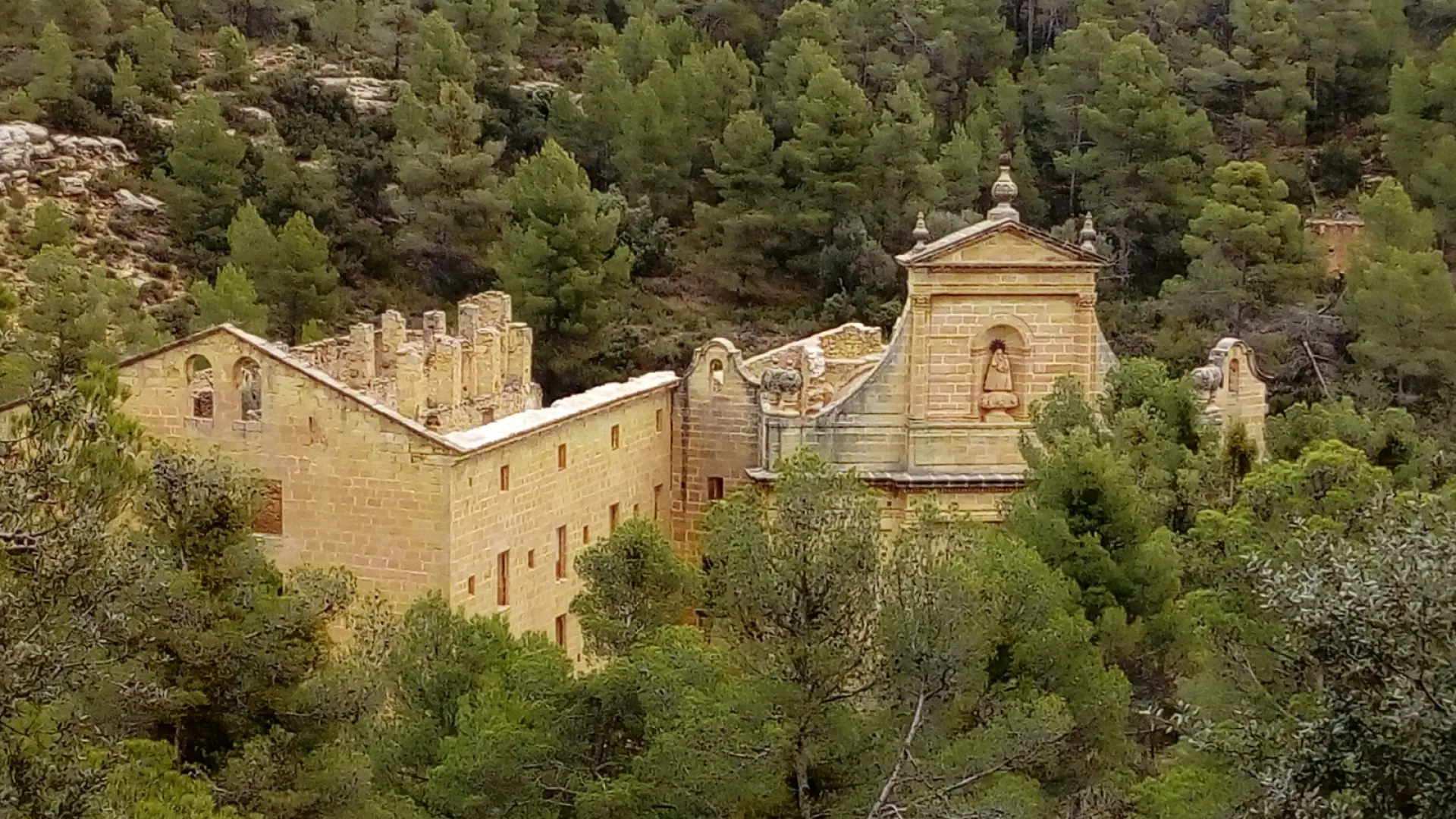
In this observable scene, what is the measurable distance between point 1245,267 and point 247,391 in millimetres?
28398

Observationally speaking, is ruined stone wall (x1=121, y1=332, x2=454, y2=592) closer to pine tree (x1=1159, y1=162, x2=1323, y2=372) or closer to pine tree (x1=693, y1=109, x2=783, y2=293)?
pine tree (x1=1159, y1=162, x2=1323, y2=372)

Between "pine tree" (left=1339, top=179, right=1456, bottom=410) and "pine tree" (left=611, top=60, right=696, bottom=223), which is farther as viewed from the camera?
"pine tree" (left=611, top=60, right=696, bottom=223)

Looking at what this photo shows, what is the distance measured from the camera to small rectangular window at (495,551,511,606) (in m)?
22.0

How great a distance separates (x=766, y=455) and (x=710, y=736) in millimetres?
11262

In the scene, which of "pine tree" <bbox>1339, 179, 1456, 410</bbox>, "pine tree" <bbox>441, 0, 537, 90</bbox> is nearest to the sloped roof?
"pine tree" <bbox>1339, 179, 1456, 410</bbox>

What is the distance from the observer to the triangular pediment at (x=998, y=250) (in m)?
23.7

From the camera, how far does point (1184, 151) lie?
163ft

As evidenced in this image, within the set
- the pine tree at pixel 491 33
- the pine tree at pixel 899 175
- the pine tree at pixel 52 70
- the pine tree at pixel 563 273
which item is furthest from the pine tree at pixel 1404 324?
the pine tree at pixel 52 70

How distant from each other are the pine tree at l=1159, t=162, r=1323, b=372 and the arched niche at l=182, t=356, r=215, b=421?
87.4 feet

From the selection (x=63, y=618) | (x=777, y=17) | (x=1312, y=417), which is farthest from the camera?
(x=777, y=17)

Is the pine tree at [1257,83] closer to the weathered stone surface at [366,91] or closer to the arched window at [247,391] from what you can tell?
the weathered stone surface at [366,91]

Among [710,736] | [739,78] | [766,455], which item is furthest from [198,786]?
[739,78]

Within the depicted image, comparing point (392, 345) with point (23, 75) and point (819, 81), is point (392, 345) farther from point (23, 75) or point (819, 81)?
point (23, 75)

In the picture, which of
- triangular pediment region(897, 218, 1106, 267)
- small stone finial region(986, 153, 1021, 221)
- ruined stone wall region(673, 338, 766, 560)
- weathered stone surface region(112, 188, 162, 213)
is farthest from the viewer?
weathered stone surface region(112, 188, 162, 213)
